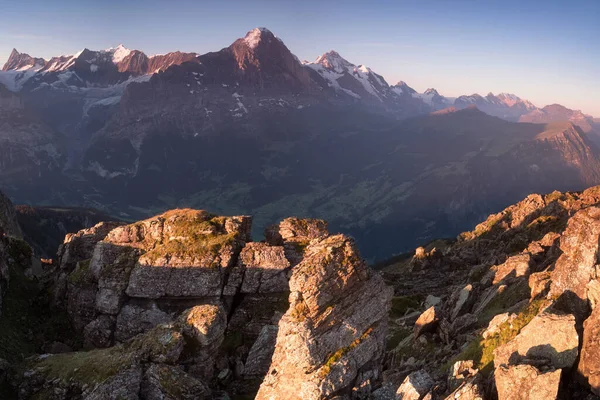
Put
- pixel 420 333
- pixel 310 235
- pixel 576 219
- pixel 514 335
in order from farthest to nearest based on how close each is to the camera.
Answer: pixel 310 235
pixel 420 333
pixel 576 219
pixel 514 335

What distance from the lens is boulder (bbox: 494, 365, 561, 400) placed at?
18141mm

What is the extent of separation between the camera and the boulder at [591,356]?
60.0 ft

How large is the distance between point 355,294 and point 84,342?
112ft

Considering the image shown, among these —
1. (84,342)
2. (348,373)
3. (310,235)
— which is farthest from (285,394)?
(84,342)

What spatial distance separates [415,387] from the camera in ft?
76.7

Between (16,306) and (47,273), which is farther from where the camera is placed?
(47,273)

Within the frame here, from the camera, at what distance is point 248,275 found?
47.6 m

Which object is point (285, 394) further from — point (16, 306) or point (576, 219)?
point (16, 306)

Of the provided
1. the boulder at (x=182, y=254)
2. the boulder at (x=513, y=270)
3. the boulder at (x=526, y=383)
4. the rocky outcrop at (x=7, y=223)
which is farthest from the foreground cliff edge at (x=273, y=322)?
the rocky outcrop at (x=7, y=223)

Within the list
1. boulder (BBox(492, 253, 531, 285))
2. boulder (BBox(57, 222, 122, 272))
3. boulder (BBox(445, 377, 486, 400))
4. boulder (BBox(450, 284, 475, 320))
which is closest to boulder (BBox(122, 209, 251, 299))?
boulder (BBox(57, 222, 122, 272))

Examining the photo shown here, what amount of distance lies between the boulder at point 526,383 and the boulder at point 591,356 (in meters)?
1.55

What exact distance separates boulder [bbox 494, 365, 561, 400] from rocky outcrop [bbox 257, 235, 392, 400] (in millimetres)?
10389

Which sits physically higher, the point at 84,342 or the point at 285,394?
the point at 285,394

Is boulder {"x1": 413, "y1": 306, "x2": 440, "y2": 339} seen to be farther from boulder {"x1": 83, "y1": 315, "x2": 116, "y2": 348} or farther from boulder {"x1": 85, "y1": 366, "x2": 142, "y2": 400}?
boulder {"x1": 83, "y1": 315, "x2": 116, "y2": 348}
